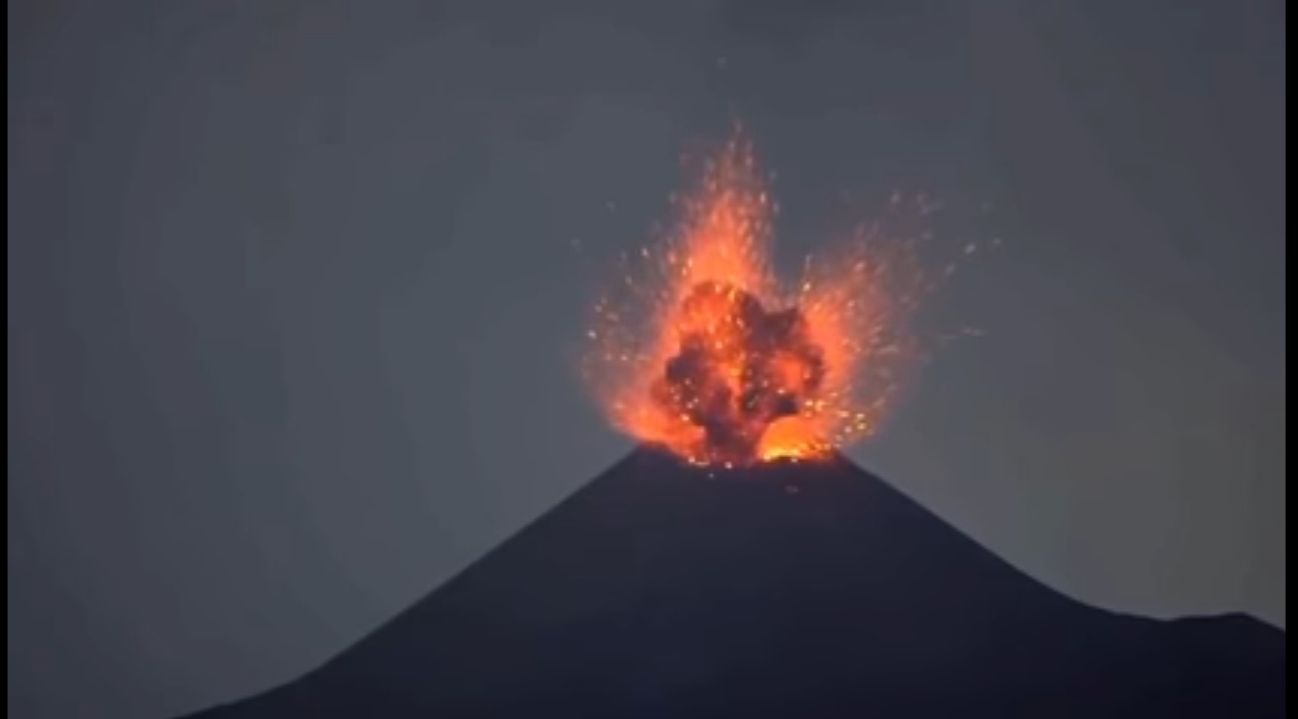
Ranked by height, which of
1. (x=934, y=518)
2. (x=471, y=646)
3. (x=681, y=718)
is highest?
(x=934, y=518)

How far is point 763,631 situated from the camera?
21.9m

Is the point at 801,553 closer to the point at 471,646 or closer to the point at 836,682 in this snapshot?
the point at 836,682

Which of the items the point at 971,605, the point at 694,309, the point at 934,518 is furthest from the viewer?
the point at 934,518

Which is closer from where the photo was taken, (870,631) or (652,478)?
(870,631)

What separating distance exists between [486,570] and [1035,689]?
6953 millimetres

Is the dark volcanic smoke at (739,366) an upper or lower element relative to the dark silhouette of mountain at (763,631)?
upper

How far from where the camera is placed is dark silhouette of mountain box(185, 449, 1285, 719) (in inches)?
804

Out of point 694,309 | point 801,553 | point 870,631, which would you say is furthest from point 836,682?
point 694,309

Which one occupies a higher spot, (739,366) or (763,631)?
(739,366)

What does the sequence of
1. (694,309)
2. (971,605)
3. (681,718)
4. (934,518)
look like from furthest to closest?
(934,518) → (971,605) → (694,309) → (681,718)

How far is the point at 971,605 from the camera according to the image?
891 inches

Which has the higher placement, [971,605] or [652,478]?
[652,478]

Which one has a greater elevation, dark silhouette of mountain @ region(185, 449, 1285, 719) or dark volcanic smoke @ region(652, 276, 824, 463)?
dark volcanic smoke @ region(652, 276, 824, 463)

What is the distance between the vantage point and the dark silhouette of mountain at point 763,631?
804 inches
